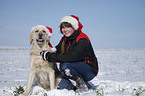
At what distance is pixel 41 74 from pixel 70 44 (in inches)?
42.7

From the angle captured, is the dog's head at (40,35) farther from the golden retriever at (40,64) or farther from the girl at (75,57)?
the girl at (75,57)

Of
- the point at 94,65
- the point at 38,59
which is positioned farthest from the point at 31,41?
the point at 94,65

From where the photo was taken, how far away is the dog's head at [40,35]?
12.4ft

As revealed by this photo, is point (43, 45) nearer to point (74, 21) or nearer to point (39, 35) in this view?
point (39, 35)

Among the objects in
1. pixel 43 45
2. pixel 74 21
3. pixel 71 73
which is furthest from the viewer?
pixel 43 45

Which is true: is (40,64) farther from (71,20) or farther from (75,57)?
(71,20)

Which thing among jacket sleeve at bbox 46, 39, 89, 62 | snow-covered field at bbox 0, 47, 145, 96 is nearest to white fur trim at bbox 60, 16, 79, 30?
jacket sleeve at bbox 46, 39, 89, 62

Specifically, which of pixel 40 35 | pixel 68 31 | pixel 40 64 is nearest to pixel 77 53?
pixel 68 31

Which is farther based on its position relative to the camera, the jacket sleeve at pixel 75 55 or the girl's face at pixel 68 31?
the girl's face at pixel 68 31

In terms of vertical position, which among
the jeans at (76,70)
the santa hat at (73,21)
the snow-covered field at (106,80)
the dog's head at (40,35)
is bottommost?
the snow-covered field at (106,80)

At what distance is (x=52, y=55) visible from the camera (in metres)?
3.42

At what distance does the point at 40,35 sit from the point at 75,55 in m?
1.13

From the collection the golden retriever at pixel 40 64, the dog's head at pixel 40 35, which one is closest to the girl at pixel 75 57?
the golden retriever at pixel 40 64

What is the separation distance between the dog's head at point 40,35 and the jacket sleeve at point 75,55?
0.60 metres
